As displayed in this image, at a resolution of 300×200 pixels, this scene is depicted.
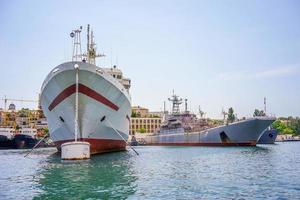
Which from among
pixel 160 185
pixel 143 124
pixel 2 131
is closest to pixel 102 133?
pixel 160 185

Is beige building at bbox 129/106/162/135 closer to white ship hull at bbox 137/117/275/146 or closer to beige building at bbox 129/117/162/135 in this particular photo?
beige building at bbox 129/117/162/135

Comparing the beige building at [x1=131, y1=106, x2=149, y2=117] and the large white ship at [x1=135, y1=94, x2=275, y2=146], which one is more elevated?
the beige building at [x1=131, y1=106, x2=149, y2=117]

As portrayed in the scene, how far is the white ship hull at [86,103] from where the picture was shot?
30.6m

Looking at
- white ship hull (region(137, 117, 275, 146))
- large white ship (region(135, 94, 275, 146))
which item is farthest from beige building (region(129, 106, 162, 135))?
white ship hull (region(137, 117, 275, 146))

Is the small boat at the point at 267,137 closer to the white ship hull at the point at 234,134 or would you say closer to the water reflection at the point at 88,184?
the white ship hull at the point at 234,134

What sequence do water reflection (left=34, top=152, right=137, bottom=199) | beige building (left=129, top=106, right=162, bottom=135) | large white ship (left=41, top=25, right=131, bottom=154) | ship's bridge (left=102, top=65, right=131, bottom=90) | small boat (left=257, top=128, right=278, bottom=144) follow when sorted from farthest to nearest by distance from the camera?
beige building (left=129, top=106, right=162, bottom=135) → small boat (left=257, top=128, right=278, bottom=144) → ship's bridge (left=102, top=65, right=131, bottom=90) → large white ship (left=41, top=25, right=131, bottom=154) → water reflection (left=34, top=152, right=137, bottom=199)

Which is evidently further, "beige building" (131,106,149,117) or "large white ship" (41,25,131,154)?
"beige building" (131,106,149,117)

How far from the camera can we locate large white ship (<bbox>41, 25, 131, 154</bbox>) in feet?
99.8

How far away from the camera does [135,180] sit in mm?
17391

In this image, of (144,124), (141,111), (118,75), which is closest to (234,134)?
(118,75)

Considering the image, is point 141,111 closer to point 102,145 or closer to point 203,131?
point 203,131

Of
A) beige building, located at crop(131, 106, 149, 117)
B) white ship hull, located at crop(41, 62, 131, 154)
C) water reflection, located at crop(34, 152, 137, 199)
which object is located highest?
beige building, located at crop(131, 106, 149, 117)

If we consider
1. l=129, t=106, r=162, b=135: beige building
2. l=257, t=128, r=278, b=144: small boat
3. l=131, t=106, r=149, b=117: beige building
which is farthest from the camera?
l=131, t=106, r=149, b=117: beige building

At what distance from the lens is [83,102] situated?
30.9 meters
